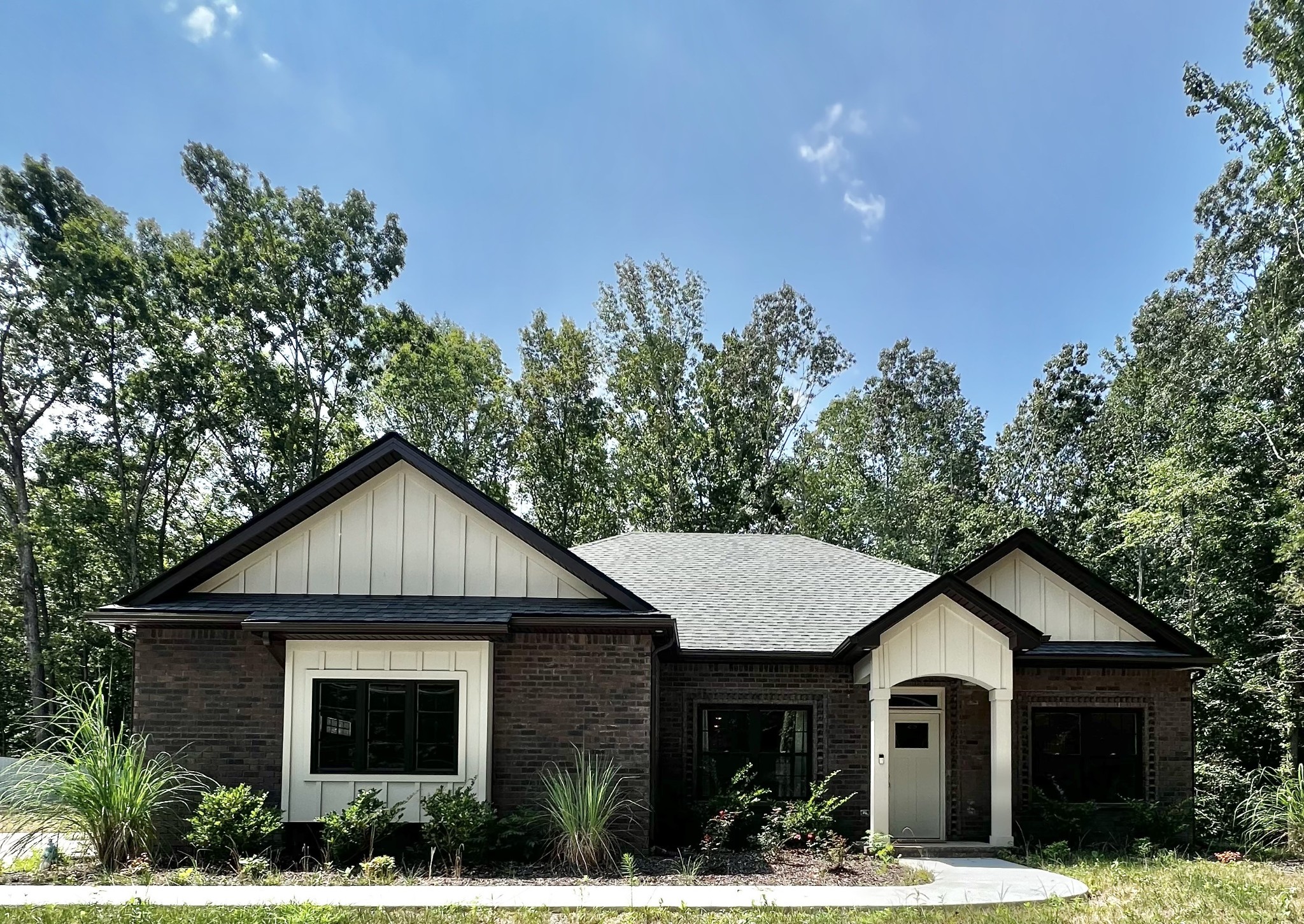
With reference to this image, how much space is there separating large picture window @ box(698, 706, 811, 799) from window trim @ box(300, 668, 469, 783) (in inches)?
158

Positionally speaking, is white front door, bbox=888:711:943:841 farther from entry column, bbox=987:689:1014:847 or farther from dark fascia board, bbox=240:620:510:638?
dark fascia board, bbox=240:620:510:638

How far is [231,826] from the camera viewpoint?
9641 mm

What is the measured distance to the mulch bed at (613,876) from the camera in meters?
8.80

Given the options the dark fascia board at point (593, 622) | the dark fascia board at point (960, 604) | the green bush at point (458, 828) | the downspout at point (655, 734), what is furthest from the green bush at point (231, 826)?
the dark fascia board at point (960, 604)

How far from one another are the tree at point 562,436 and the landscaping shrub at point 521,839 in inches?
810

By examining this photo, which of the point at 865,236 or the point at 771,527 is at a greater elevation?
the point at 865,236

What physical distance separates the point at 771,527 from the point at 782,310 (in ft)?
26.0

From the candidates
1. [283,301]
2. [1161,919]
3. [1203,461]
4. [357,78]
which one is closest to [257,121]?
[357,78]

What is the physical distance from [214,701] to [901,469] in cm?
2754

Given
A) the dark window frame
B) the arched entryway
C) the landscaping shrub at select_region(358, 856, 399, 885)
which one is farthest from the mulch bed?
the dark window frame

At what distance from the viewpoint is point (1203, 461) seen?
2023 cm

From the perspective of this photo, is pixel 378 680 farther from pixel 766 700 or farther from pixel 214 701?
pixel 766 700

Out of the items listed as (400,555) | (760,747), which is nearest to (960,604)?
(760,747)

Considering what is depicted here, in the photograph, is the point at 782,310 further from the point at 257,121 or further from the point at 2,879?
the point at 2,879
